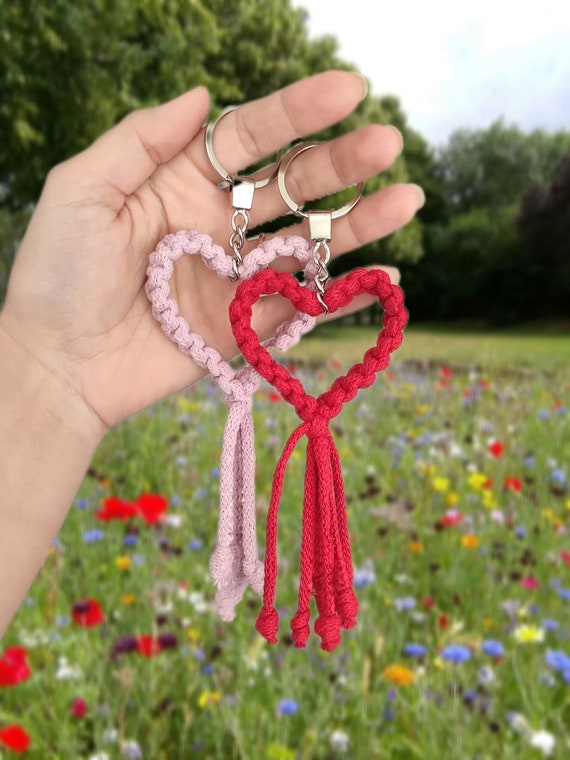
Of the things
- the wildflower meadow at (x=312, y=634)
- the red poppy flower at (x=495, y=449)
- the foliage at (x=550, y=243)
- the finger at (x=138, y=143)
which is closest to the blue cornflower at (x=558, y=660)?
the wildflower meadow at (x=312, y=634)

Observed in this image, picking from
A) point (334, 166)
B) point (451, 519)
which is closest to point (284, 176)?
point (334, 166)

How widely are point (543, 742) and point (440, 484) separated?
0.78 meters

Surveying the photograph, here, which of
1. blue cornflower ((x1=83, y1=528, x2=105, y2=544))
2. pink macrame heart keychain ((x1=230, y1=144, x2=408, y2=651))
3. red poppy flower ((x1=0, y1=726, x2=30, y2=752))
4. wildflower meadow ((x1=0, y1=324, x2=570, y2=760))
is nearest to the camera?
pink macrame heart keychain ((x1=230, y1=144, x2=408, y2=651))

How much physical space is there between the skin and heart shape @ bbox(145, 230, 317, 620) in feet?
0.23

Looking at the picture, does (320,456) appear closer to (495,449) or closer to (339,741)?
(339,741)

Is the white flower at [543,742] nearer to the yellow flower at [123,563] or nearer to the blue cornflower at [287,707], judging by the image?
the blue cornflower at [287,707]

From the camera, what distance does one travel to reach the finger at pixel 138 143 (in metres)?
0.93

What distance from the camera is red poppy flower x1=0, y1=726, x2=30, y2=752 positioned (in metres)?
1.15

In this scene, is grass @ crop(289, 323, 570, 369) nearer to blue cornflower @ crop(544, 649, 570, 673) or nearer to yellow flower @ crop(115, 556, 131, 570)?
yellow flower @ crop(115, 556, 131, 570)

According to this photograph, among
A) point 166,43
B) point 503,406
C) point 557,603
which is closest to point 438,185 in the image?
point 166,43

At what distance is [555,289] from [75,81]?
3.13 metres

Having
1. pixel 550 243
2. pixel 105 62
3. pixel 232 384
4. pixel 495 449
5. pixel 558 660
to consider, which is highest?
pixel 232 384

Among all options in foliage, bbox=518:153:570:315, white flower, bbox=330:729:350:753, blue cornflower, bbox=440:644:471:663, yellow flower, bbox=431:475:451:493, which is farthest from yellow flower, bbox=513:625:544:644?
foliage, bbox=518:153:570:315

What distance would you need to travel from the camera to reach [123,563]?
1.61 metres
